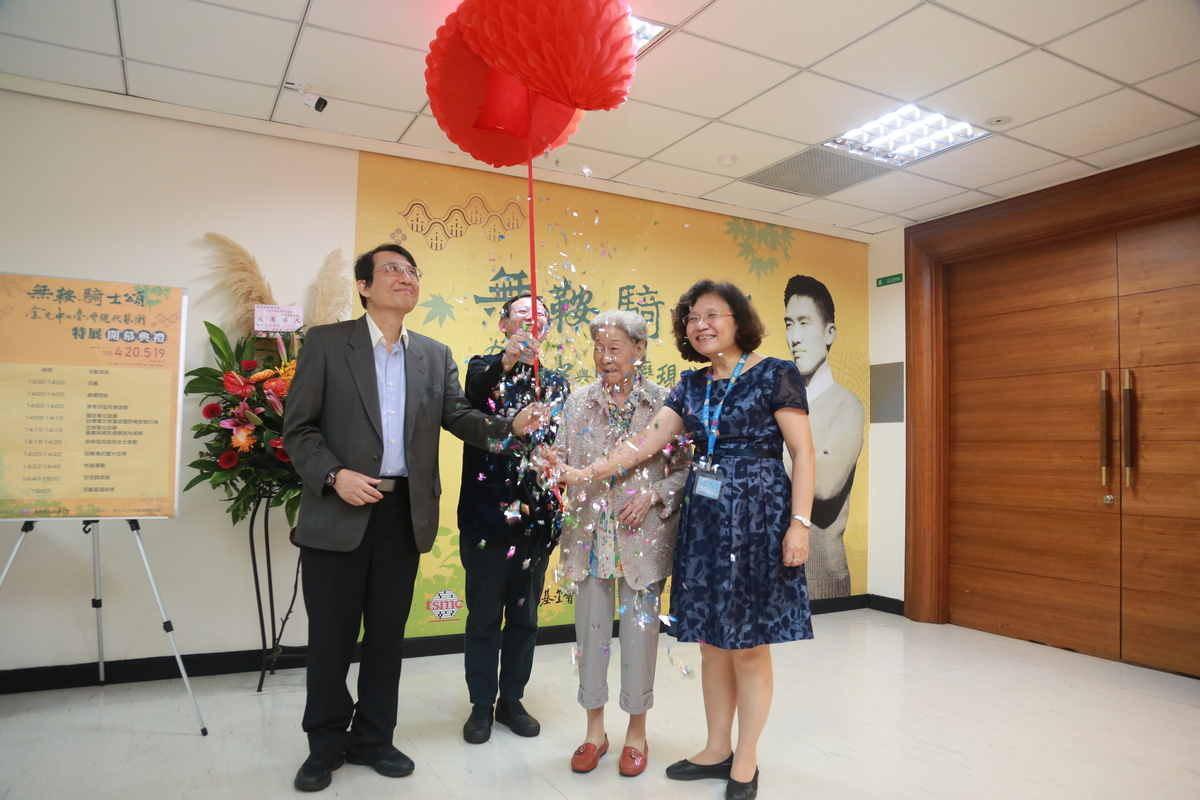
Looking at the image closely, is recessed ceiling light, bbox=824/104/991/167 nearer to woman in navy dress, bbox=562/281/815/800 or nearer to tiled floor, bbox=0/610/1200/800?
woman in navy dress, bbox=562/281/815/800

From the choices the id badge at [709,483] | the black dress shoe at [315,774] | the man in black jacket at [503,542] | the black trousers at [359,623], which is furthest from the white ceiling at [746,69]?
the black dress shoe at [315,774]

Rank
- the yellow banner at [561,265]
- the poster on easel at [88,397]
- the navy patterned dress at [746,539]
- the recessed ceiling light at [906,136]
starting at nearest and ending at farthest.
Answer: the navy patterned dress at [746,539], the poster on easel at [88,397], the recessed ceiling light at [906,136], the yellow banner at [561,265]

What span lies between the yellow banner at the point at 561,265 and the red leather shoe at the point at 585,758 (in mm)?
1526

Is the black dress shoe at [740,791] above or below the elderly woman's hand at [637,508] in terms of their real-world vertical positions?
below

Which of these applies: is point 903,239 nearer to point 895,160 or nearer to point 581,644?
point 895,160

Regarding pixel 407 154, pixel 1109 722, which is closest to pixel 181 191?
pixel 407 154

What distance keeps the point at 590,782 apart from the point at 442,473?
2040 millimetres

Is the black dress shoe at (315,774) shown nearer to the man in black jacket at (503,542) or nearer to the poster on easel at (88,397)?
the man in black jacket at (503,542)

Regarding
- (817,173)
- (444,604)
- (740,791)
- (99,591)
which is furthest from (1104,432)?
(99,591)

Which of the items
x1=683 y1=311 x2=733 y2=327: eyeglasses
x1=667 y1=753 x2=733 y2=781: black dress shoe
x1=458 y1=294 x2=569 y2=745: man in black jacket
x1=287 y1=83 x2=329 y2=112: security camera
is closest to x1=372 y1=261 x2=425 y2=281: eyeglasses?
x1=458 y1=294 x2=569 y2=745: man in black jacket

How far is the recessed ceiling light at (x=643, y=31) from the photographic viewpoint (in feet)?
9.05

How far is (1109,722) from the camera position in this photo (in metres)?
3.04

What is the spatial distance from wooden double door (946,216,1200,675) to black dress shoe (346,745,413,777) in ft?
12.9

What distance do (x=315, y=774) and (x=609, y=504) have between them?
50.1 inches
